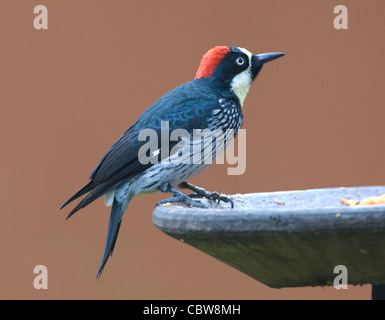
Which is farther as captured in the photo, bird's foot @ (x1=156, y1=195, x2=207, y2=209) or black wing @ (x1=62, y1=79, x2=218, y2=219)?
A: black wing @ (x1=62, y1=79, x2=218, y2=219)

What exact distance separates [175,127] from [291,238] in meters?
1.18

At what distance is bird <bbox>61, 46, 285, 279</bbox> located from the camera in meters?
2.34

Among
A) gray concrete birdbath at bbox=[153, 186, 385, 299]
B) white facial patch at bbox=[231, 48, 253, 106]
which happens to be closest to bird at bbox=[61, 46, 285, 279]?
white facial patch at bbox=[231, 48, 253, 106]

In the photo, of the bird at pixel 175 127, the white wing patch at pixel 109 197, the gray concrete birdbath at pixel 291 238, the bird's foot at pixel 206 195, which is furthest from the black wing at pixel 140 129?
the gray concrete birdbath at pixel 291 238

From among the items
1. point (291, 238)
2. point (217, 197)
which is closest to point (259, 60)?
Answer: point (217, 197)

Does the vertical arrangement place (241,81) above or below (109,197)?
above

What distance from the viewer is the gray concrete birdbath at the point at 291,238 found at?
4.04ft

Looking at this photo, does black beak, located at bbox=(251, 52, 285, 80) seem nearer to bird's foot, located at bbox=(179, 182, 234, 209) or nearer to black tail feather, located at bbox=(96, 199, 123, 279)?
bird's foot, located at bbox=(179, 182, 234, 209)

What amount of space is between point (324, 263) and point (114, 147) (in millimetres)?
1330

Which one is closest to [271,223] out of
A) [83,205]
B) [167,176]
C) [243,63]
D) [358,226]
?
[358,226]

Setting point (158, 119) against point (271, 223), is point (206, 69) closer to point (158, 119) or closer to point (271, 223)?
point (158, 119)

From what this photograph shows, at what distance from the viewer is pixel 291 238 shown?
1295 mm

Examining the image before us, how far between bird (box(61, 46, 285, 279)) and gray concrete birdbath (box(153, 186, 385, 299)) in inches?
25.4

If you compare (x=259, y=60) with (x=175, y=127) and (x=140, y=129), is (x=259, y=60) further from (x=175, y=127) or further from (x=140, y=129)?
(x=140, y=129)
